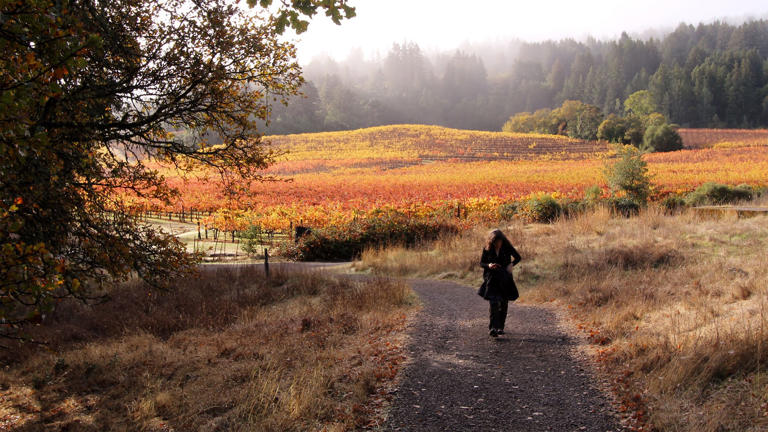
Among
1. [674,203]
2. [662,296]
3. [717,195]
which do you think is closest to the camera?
[662,296]

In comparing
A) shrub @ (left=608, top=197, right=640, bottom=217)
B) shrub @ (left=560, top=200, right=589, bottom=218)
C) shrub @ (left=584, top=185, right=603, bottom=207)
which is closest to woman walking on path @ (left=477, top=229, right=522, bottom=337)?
shrub @ (left=560, top=200, right=589, bottom=218)

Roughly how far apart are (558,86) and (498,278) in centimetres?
16003

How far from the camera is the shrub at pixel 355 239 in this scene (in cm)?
1905

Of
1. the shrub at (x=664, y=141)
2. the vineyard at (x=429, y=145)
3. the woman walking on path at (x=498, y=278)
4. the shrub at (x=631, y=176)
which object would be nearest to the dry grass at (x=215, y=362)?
the woman walking on path at (x=498, y=278)

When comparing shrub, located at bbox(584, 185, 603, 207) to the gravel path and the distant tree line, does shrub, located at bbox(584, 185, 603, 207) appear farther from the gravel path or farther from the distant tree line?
the gravel path

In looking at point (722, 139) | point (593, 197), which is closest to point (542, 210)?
point (593, 197)

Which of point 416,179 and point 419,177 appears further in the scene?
point 419,177

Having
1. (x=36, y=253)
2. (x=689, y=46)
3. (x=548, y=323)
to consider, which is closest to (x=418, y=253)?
(x=548, y=323)

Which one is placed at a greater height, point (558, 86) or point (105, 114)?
point (558, 86)

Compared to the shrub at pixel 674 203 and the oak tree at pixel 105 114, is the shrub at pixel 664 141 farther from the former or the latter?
the oak tree at pixel 105 114

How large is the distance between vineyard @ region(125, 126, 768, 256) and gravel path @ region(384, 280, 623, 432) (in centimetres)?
393

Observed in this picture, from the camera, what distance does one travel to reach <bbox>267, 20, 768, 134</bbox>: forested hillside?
101250 millimetres

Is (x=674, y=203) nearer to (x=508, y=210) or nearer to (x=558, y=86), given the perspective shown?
(x=508, y=210)

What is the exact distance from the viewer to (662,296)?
27.2ft
